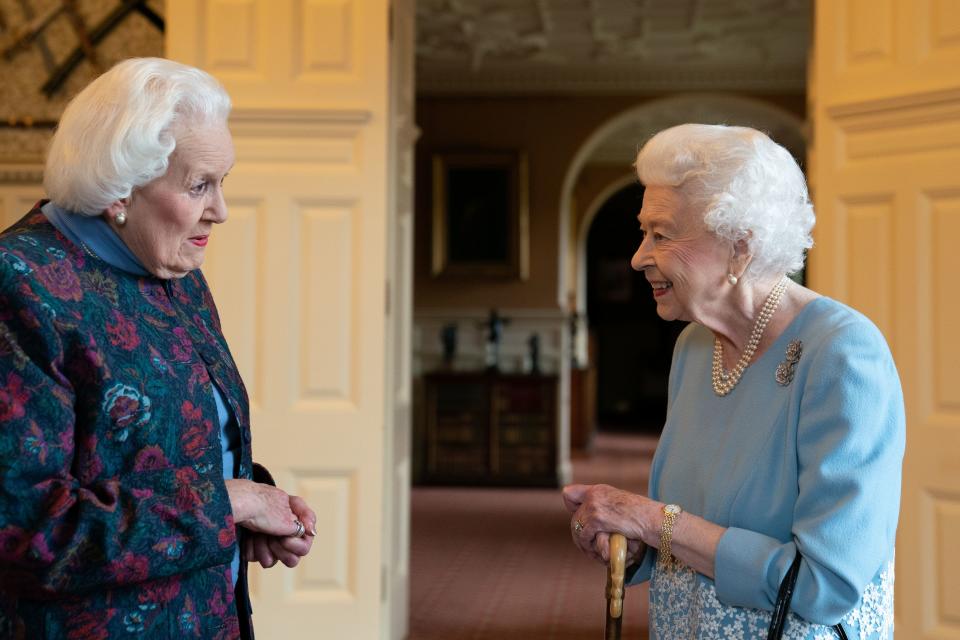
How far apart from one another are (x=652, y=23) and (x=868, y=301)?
18.2ft

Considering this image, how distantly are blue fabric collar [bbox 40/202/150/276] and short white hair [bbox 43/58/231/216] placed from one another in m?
0.02

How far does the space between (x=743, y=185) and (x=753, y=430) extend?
0.43m

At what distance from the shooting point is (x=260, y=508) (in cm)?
185

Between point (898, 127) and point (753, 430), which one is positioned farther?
point (898, 127)

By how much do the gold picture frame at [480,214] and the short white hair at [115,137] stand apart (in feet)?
28.9

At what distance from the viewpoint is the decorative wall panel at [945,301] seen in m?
3.58

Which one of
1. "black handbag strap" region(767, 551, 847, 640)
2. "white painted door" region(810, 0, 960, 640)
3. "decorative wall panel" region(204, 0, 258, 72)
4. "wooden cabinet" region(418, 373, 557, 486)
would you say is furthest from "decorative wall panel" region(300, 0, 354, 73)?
"wooden cabinet" region(418, 373, 557, 486)

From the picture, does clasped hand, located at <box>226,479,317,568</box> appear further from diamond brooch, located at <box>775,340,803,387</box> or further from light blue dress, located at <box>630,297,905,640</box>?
diamond brooch, located at <box>775,340,803,387</box>

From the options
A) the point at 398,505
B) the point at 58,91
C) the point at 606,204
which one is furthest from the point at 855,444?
the point at 606,204

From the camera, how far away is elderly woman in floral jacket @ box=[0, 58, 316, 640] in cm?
158

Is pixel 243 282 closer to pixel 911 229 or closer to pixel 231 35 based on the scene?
pixel 231 35

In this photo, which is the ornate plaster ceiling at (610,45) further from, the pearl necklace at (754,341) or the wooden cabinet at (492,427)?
the pearl necklace at (754,341)

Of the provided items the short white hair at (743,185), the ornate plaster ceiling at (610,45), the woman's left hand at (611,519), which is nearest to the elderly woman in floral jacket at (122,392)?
the woman's left hand at (611,519)

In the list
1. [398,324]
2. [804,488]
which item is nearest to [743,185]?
[804,488]
